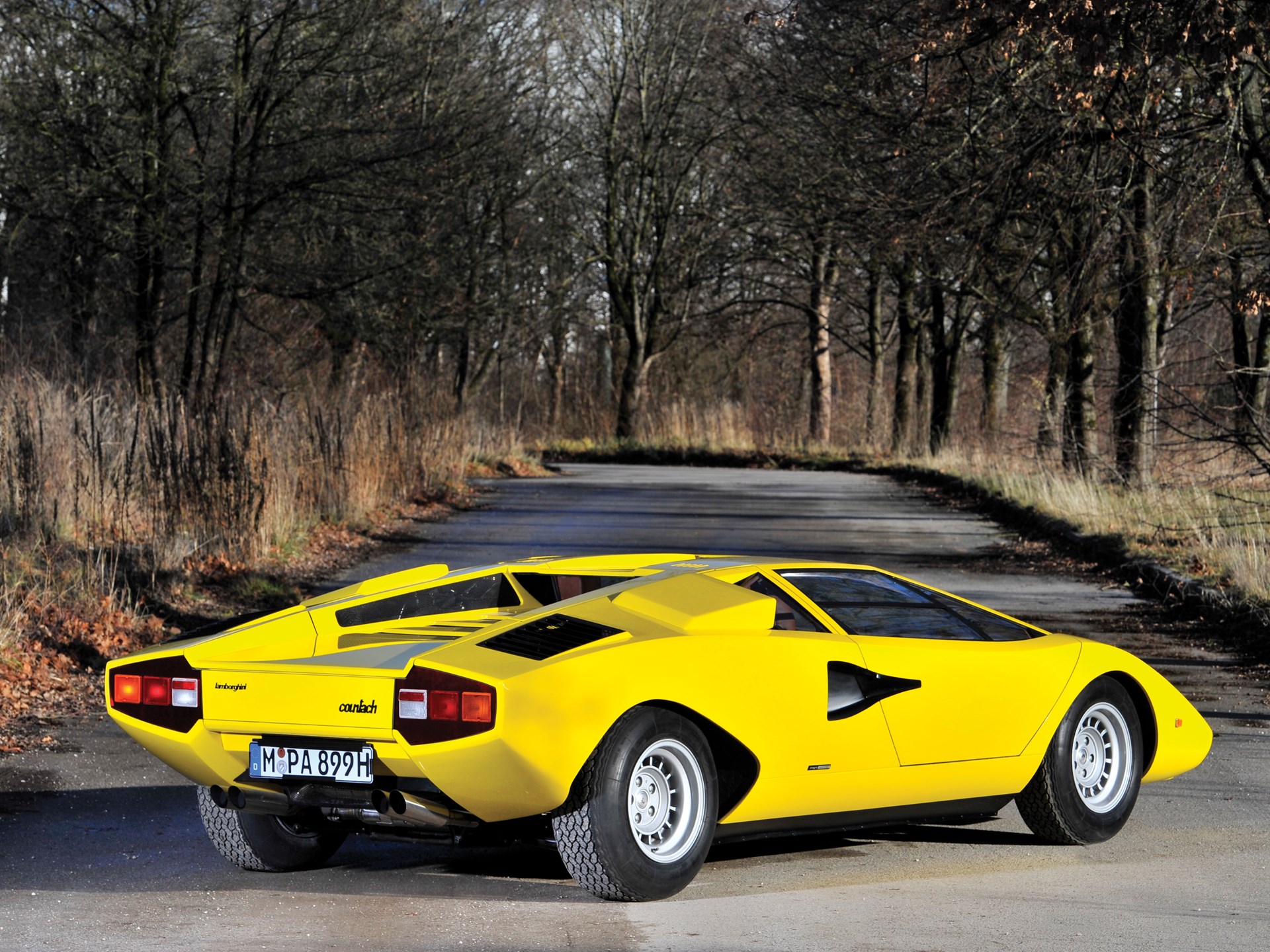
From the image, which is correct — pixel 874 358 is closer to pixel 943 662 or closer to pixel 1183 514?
pixel 1183 514

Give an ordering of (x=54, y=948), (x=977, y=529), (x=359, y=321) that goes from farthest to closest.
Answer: (x=359, y=321)
(x=977, y=529)
(x=54, y=948)

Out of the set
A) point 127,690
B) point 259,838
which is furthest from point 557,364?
point 127,690

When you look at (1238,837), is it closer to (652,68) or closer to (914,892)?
(914,892)

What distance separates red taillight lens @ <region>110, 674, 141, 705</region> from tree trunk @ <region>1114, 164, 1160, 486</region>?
15.4 m

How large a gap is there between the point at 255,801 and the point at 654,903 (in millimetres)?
1346

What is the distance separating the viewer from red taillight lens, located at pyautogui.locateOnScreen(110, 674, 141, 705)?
18.8 feet

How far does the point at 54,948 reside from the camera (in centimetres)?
491

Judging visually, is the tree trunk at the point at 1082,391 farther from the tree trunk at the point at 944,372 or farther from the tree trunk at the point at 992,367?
the tree trunk at the point at 944,372

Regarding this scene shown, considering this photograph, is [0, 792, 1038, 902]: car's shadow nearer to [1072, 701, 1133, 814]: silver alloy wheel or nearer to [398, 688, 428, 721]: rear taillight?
[1072, 701, 1133, 814]: silver alloy wheel

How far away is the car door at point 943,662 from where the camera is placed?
6105 mm

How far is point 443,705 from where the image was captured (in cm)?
508

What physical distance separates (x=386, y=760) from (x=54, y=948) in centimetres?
109

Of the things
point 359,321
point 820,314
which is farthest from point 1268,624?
point 820,314

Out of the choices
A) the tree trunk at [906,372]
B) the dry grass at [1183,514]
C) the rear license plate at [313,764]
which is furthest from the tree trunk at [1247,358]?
the rear license plate at [313,764]
